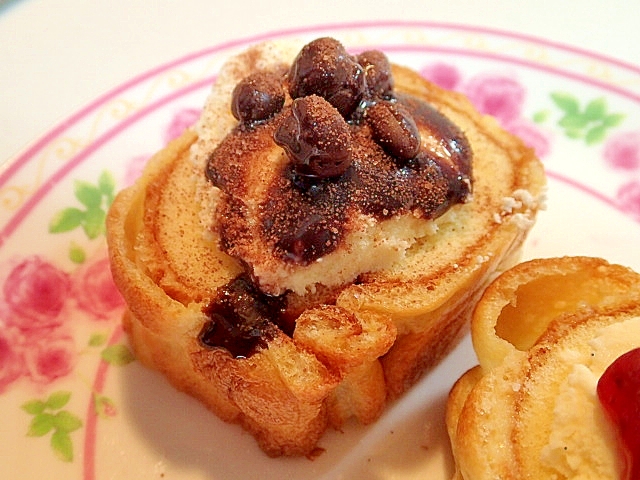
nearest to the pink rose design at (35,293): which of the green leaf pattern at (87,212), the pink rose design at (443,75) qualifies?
the green leaf pattern at (87,212)

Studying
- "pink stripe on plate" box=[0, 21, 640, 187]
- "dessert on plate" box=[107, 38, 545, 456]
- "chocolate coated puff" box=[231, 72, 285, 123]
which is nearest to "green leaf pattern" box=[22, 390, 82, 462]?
"dessert on plate" box=[107, 38, 545, 456]

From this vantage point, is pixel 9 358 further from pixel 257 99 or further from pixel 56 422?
pixel 257 99

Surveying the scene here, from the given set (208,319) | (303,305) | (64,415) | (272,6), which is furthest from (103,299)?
(272,6)

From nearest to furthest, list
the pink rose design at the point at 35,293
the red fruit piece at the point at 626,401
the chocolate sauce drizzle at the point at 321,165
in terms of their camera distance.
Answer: the red fruit piece at the point at 626,401
the chocolate sauce drizzle at the point at 321,165
the pink rose design at the point at 35,293

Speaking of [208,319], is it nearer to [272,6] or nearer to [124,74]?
[124,74]

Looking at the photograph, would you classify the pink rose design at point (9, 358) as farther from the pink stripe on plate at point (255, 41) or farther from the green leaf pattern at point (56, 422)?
the pink stripe on plate at point (255, 41)

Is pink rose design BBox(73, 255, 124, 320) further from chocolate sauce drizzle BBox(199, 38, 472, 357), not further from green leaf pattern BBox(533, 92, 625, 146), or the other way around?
green leaf pattern BBox(533, 92, 625, 146)

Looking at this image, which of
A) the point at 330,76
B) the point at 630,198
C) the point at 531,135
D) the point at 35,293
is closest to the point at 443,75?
the point at 531,135
